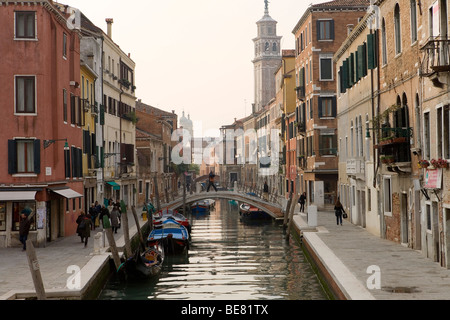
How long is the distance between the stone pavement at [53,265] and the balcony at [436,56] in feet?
29.4

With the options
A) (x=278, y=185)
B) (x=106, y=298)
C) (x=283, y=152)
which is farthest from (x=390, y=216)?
(x=278, y=185)

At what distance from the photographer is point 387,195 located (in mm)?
23406

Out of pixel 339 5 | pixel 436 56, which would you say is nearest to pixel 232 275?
pixel 436 56

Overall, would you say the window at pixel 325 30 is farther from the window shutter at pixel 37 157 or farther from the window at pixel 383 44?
the window shutter at pixel 37 157

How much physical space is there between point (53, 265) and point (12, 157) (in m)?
5.34

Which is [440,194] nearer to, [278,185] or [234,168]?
[278,185]

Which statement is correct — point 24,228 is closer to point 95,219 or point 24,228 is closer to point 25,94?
point 25,94

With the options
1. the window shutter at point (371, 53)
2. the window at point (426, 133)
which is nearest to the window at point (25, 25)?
the window shutter at point (371, 53)

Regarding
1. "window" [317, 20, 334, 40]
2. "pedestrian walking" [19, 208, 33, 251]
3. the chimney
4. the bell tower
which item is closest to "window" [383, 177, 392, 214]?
"pedestrian walking" [19, 208, 33, 251]

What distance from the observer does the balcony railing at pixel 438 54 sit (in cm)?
1541

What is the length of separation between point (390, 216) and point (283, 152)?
33.5 meters

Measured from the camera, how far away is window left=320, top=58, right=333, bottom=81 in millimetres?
40875

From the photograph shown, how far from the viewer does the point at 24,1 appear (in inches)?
898

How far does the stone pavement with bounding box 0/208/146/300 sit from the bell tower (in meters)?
78.0
